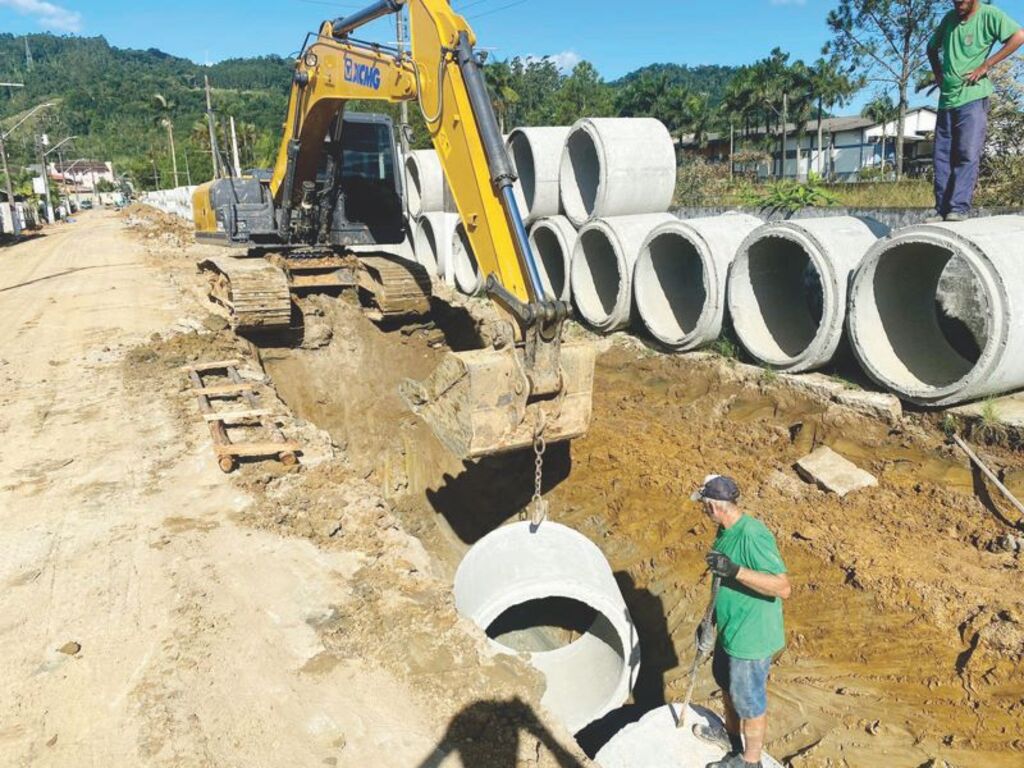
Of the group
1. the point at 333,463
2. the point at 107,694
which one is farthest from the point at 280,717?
the point at 333,463

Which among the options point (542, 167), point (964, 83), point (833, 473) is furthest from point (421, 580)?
point (542, 167)

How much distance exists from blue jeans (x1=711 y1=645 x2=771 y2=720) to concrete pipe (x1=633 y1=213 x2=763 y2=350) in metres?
5.61

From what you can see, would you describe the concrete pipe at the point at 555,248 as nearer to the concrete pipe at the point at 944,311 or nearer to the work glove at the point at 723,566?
the concrete pipe at the point at 944,311

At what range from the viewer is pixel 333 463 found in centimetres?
602

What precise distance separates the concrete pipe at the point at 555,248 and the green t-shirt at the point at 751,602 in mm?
7854

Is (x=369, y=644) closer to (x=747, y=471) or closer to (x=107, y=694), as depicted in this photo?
(x=107, y=694)

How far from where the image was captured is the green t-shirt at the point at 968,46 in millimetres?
6184

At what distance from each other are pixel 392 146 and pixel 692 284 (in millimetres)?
4736

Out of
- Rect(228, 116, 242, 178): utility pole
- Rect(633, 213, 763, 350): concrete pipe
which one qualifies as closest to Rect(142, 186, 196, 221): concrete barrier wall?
Rect(228, 116, 242, 178): utility pole

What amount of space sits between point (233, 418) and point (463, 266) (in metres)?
8.97

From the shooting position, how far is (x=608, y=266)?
11.2m

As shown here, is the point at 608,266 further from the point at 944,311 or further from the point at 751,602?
the point at 751,602

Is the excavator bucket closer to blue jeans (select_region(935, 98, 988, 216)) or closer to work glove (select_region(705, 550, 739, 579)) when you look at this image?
work glove (select_region(705, 550, 739, 579))

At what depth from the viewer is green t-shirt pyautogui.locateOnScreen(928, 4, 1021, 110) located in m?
6.18
